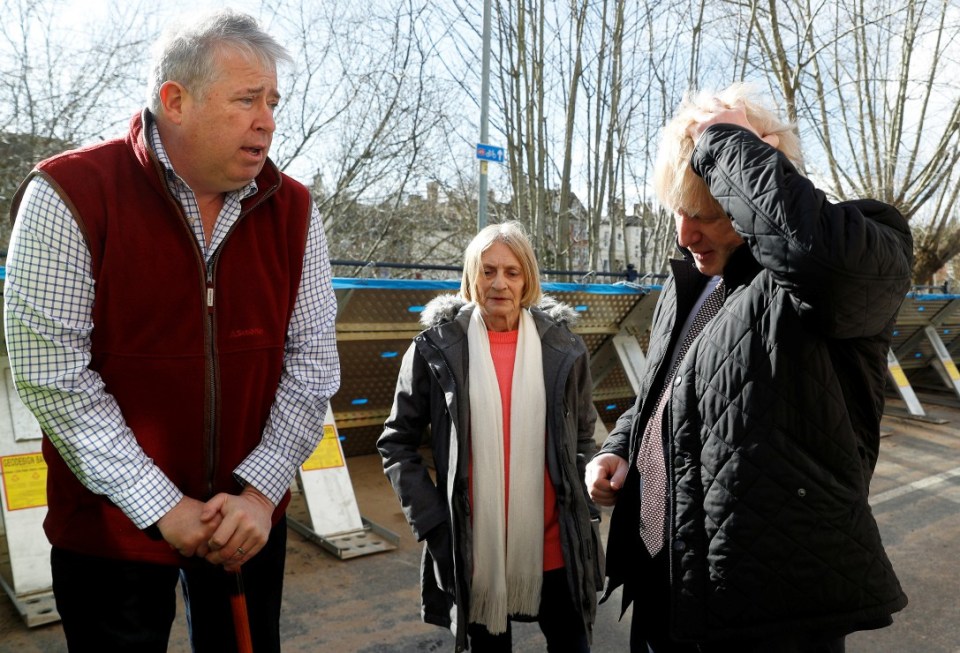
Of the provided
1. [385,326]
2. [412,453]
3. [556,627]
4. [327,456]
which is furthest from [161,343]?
[385,326]

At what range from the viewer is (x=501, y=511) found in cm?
253

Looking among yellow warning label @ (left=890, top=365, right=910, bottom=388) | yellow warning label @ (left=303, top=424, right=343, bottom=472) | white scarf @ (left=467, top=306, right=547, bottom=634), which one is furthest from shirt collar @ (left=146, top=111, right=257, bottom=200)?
yellow warning label @ (left=890, top=365, right=910, bottom=388)

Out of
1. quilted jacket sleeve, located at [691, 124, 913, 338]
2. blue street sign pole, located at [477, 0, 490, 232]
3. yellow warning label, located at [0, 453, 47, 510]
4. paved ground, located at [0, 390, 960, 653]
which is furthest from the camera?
blue street sign pole, located at [477, 0, 490, 232]

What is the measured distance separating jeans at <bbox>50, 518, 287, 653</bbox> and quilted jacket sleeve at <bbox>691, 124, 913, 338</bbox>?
4.61 ft

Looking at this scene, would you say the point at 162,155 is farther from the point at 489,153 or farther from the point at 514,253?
the point at 489,153

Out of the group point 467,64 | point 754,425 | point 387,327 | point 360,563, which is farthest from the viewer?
point 467,64

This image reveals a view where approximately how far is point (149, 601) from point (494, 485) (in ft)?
3.79

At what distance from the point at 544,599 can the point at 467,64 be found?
33.8 feet

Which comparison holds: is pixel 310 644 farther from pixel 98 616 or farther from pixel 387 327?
pixel 387 327

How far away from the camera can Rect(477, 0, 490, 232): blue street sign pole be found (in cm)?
995

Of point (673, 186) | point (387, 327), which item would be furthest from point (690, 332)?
point (387, 327)

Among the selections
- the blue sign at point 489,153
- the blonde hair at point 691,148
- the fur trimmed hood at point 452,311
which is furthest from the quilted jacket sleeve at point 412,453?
the blue sign at point 489,153

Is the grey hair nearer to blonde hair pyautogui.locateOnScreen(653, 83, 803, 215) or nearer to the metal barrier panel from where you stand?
blonde hair pyautogui.locateOnScreen(653, 83, 803, 215)

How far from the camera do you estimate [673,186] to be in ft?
5.68
